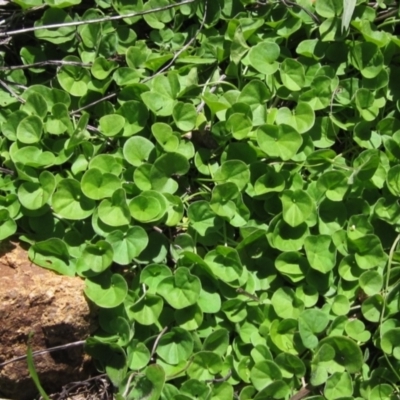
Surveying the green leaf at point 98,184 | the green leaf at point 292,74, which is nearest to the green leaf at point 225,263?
the green leaf at point 98,184

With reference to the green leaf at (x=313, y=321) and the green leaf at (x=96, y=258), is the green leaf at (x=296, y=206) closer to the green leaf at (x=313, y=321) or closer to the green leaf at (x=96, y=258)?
the green leaf at (x=313, y=321)

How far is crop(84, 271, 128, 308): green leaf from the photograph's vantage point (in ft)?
6.23

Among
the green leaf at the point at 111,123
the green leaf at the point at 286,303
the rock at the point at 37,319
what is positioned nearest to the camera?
the rock at the point at 37,319

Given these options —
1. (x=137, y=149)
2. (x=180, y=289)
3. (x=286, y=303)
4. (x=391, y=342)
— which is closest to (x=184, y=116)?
(x=137, y=149)

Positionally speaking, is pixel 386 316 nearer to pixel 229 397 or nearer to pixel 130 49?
pixel 229 397

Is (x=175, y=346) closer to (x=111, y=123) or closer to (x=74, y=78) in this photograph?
(x=111, y=123)

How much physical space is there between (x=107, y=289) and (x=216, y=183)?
18.0 inches

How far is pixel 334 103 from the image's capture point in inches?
87.6

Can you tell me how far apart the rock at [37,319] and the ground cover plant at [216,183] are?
0.14ft

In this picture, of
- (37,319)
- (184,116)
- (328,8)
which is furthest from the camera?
(328,8)

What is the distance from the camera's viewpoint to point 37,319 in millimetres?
1916

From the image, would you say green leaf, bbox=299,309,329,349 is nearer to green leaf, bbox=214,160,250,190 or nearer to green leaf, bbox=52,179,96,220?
green leaf, bbox=214,160,250,190

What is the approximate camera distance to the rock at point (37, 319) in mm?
1899

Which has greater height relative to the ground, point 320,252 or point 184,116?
point 184,116
